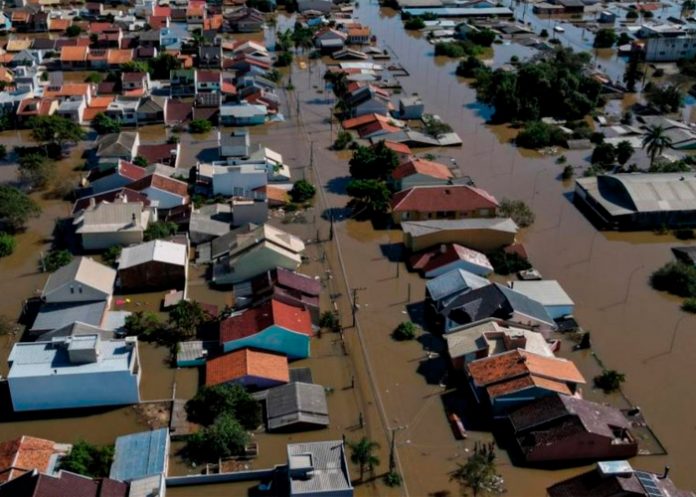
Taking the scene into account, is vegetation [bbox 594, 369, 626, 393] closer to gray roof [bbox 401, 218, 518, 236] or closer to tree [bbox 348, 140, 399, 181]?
gray roof [bbox 401, 218, 518, 236]

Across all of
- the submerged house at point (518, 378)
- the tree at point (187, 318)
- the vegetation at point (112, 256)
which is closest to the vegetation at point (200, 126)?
the vegetation at point (112, 256)

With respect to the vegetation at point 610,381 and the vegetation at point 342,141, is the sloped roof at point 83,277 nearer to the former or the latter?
the vegetation at point 610,381

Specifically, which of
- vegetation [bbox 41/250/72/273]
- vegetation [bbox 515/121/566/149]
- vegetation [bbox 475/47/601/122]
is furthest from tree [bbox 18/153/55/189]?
vegetation [bbox 475/47/601/122]

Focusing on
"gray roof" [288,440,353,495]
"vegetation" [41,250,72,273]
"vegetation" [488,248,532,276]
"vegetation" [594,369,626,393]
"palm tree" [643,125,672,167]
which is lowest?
"vegetation" [594,369,626,393]

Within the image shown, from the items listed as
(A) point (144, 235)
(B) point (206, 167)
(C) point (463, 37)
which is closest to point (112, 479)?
(A) point (144, 235)

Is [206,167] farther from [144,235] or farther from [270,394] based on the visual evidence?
[270,394]
